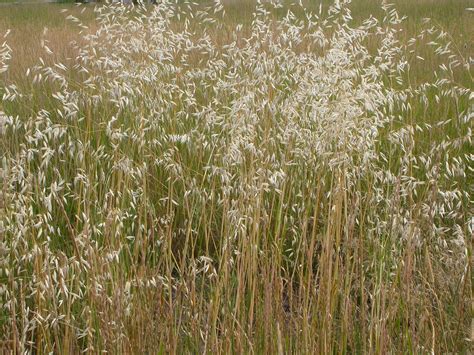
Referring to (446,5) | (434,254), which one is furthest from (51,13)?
(434,254)

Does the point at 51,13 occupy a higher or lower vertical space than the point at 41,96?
higher

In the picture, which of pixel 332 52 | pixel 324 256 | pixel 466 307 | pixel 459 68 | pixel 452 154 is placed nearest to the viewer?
pixel 324 256

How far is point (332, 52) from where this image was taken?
273cm

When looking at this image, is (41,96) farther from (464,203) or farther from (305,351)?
(305,351)

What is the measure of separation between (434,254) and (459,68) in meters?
2.97

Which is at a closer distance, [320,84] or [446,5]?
[320,84]

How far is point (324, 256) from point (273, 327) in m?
0.29

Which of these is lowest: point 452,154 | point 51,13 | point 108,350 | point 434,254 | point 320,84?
point 108,350

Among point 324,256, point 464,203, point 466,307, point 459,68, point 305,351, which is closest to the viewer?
point 305,351

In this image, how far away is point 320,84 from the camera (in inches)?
104

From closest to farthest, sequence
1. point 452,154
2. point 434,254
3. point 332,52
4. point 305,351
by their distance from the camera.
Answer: point 305,351 < point 434,254 < point 332,52 < point 452,154

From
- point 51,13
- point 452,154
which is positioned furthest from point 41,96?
point 51,13

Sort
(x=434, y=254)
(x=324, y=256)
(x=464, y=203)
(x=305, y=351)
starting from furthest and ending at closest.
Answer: (x=464, y=203) → (x=434, y=254) → (x=324, y=256) → (x=305, y=351)

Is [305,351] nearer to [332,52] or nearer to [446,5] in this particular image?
[332,52]
